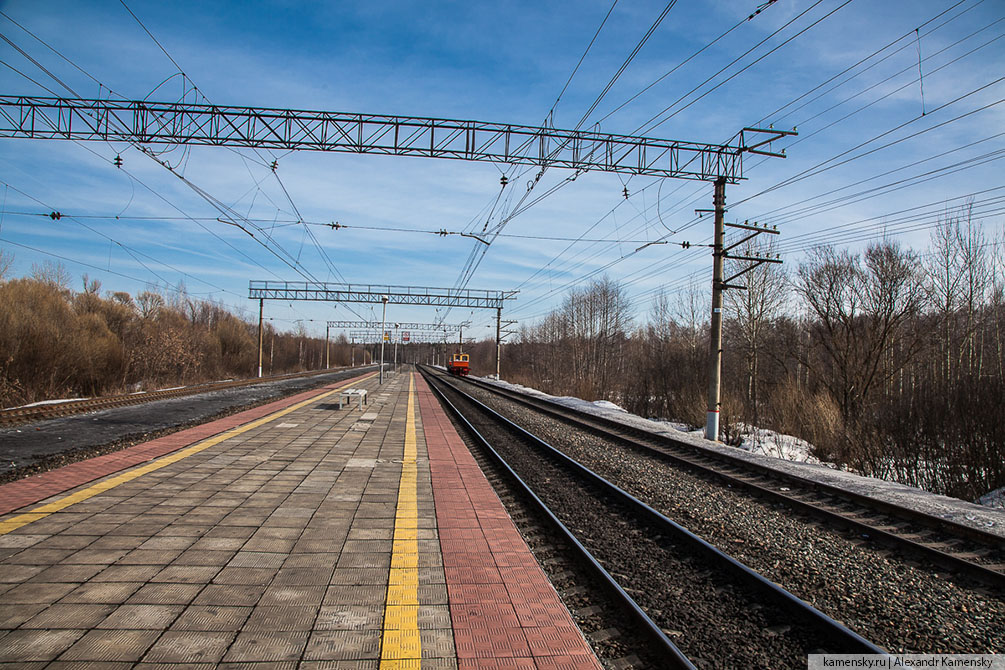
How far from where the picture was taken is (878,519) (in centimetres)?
689

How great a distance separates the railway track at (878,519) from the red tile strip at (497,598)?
4.17 meters

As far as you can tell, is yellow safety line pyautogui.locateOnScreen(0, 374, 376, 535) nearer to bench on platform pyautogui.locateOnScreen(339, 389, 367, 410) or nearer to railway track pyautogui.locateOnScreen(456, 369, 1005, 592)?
bench on platform pyautogui.locateOnScreen(339, 389, 367, 410)

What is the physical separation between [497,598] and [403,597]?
0.70 m

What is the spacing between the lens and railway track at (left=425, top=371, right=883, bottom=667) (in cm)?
353

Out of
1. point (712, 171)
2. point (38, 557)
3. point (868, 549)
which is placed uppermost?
point (712, 171)

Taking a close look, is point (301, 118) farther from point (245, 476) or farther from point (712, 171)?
point (712, 171)

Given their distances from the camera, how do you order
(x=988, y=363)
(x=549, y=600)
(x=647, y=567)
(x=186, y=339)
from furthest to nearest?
(x=186, y=339)
(x=988, y=363)
(x=647, y=567)
(x=549, y=600)

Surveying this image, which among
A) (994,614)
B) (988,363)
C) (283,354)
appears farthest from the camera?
(283,354)

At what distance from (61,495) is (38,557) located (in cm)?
214

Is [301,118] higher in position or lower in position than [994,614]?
higher

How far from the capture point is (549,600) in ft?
13.2

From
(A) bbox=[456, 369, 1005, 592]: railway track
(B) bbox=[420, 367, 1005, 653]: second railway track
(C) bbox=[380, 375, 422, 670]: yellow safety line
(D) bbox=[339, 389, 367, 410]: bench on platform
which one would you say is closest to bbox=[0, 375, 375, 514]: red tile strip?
(C) bbox=[380, 375, 422, 670]: yellow safety line

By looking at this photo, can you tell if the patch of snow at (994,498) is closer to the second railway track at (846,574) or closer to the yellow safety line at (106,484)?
the second railway track at (846,574)

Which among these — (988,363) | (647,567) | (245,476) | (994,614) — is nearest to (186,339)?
(245,476)
